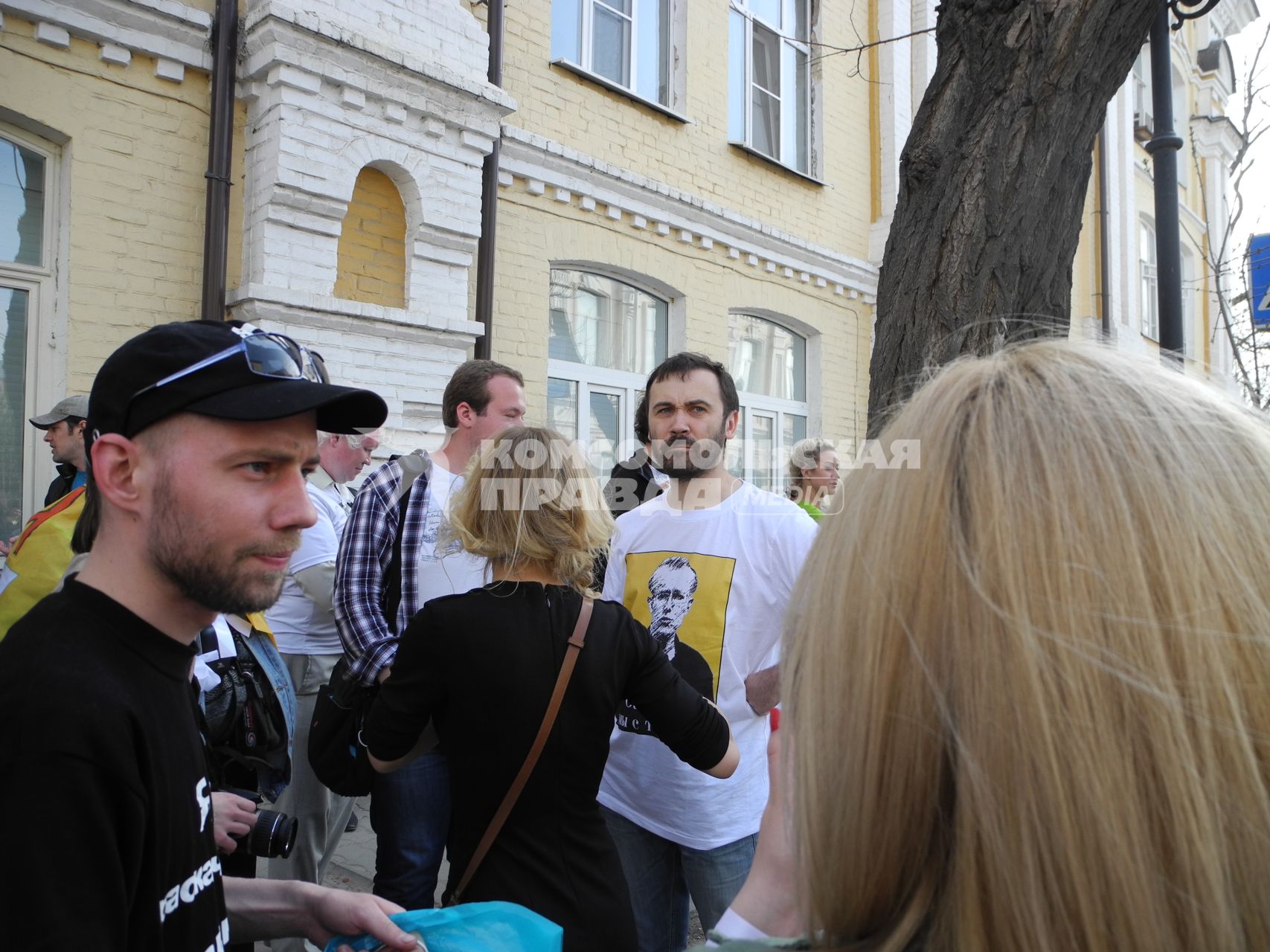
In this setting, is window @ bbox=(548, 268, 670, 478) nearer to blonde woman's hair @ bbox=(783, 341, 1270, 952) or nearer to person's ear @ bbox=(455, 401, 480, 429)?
person's ear @ bbox=(455, 401, 480, 429)

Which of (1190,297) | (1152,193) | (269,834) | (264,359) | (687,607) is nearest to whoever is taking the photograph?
(264,359)

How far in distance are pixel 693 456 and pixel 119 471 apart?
186 cm

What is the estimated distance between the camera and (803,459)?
5.43 metres

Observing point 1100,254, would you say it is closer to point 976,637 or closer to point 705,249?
point 705,249

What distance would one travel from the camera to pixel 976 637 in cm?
71

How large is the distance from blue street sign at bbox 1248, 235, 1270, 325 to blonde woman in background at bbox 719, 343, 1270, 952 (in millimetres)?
6056

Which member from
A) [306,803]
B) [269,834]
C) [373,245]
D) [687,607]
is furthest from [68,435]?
[687,607]

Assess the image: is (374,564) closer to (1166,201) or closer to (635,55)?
(1166,201)

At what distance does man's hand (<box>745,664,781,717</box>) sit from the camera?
253 cm

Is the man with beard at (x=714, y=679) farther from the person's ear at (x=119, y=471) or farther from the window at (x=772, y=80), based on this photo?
the window at (x=772, y=80)

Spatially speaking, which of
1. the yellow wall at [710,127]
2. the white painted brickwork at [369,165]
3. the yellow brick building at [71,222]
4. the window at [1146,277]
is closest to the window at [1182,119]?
the window at [1146,277]

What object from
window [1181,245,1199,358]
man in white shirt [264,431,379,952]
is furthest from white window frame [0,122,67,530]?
window [1181,245,1199,358]

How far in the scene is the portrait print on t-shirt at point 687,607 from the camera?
2.58 m

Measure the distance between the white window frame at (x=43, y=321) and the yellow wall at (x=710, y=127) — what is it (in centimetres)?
310
